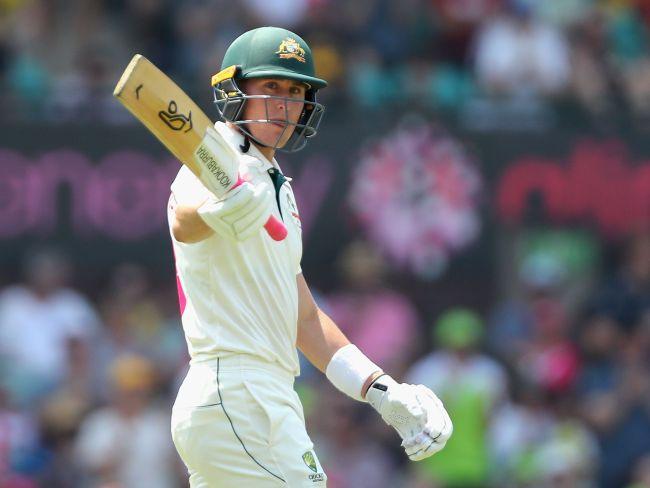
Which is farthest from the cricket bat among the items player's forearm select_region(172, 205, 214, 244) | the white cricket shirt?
the white cricket shirt

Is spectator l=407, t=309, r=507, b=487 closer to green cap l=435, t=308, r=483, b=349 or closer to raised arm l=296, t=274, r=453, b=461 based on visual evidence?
green cap l=435, t=308, r=483, b=349

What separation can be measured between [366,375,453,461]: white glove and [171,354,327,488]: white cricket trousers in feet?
1.18

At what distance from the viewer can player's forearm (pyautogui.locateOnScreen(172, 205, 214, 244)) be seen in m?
4.55

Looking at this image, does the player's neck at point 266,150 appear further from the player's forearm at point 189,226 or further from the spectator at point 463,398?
the spectator at point 463,398

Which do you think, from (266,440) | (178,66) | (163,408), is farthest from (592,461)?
(266,440)

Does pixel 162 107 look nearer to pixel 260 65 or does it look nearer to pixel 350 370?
pixel 260 65

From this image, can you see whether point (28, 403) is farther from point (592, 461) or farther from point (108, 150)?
point (592, 461)

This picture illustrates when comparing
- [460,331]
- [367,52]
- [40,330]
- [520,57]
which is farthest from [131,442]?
[520,57]

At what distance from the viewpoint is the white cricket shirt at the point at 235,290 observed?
478 centimetres

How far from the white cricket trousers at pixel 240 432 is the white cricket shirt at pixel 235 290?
7 centimetres

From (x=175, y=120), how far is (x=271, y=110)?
58 centimetres

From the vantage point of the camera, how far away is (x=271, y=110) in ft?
16.3

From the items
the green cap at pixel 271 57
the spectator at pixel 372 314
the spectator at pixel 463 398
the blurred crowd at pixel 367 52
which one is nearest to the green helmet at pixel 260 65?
the green cap at pixel 271 57

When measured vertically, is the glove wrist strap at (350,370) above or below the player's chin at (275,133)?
below
